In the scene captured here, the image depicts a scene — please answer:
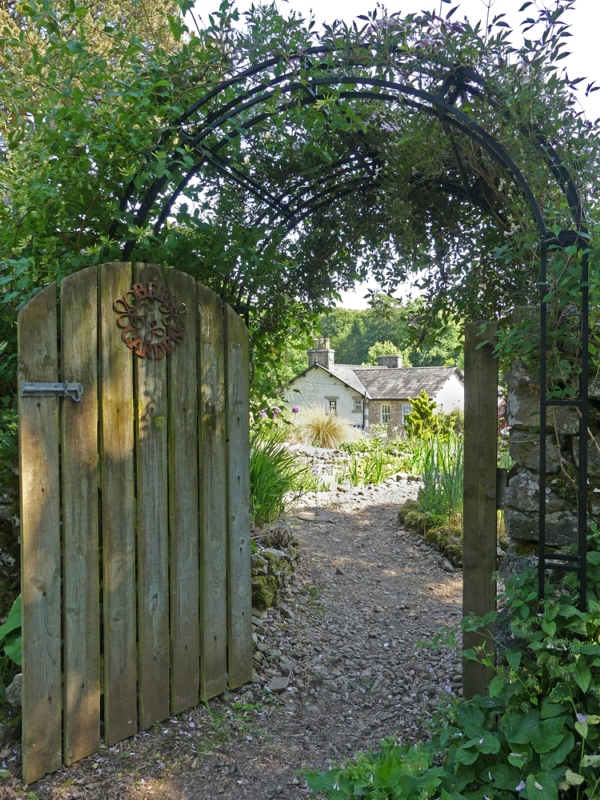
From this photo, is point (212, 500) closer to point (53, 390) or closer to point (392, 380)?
point (53, 390)

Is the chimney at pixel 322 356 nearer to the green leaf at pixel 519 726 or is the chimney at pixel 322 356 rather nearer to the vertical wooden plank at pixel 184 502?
the vertical wooden plank at pixel 184 502

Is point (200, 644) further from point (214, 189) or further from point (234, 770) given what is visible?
point (214, 189)

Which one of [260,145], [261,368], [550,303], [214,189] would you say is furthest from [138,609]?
[260,145]

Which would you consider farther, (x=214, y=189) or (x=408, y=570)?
(x=408, y=570)

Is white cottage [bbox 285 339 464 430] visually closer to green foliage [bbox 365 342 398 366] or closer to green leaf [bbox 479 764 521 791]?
green foliage [bbox 365 342 398 366]

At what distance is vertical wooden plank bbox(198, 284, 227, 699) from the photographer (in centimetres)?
260

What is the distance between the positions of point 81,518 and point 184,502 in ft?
1.54

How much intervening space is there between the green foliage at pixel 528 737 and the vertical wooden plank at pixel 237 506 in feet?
3.01

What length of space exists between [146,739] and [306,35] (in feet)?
9.49

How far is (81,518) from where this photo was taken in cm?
220

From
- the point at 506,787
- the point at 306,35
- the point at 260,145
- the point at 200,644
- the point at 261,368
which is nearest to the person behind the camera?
the point at 506,787

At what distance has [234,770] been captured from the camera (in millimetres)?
2209

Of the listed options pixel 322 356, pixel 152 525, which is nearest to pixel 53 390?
pixel 152 525

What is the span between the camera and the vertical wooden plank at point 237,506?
2.72 metres
